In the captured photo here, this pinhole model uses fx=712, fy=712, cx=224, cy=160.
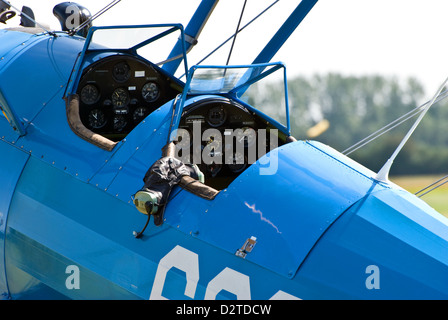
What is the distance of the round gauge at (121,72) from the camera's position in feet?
21.2

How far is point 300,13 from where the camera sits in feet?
25.4

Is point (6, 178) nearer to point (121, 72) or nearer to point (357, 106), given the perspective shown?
point (121, 72)

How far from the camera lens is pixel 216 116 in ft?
20.4

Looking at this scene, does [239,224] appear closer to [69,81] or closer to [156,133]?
[156,133]

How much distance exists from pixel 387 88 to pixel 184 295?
→ 63.5m

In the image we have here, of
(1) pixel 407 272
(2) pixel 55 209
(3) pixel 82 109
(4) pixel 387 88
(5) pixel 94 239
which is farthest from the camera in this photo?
(4) pixel 387 88

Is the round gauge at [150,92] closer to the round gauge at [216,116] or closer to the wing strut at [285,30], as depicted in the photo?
the round gauge at [216,116]

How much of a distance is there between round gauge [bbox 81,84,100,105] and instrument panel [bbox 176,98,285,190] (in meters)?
0.93

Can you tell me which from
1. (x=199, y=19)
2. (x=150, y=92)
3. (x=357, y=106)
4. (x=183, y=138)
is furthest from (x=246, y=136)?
(x=357, y=106)

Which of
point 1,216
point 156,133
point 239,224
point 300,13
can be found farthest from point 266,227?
point 300,13

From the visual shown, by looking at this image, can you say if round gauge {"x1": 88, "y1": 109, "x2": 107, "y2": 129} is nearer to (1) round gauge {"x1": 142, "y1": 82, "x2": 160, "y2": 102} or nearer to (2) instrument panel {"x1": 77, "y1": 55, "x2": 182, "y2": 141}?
(2) instrument panel {"x1": 77, "y1": 55, "x2": 182, "y2": 141}

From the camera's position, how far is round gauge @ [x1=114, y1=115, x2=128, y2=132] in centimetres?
677

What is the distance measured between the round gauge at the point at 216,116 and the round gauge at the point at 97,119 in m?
1.09

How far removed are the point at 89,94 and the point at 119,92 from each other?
0.38m
